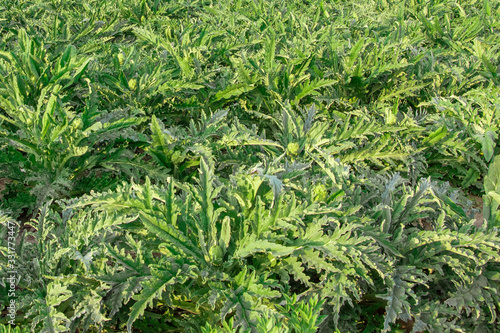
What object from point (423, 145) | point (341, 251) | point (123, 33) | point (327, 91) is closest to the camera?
point (341, 251)

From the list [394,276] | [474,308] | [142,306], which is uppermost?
[142,306]

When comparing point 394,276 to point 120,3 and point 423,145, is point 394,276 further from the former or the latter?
point 120,3

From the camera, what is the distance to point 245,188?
6.83ft

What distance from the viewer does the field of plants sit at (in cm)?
192

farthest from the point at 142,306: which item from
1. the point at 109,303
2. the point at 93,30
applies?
the point at 93,30

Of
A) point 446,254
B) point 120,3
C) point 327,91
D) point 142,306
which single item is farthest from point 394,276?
point 120,3

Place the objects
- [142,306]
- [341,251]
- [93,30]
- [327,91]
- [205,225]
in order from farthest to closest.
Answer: [93,30] → [327,91] → [205,225] → [341,251] → [142,306]

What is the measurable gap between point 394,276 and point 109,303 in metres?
1.37

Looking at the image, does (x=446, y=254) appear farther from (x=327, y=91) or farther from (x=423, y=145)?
(x=327, y=91)

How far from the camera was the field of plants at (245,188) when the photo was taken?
192cm

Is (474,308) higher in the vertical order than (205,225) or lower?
lower

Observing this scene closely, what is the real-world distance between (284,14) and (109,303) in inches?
167

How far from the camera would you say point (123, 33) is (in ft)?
16.2

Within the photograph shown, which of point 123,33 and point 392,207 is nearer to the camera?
point 392,207
